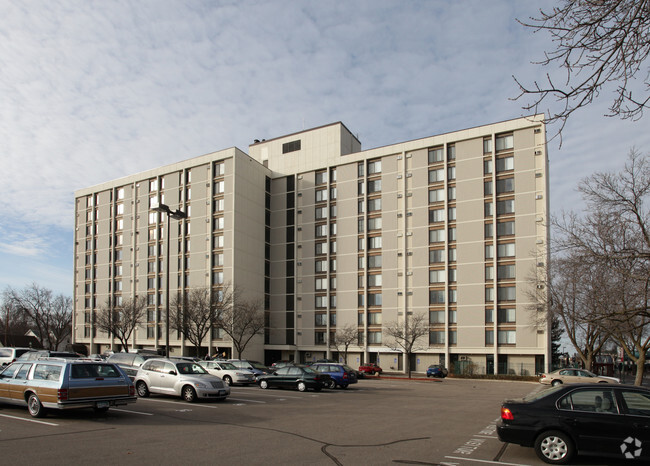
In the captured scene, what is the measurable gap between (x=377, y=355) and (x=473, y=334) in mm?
11907

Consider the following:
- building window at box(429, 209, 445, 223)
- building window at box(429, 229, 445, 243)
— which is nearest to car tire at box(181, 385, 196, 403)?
building window at box(429, 229, 445, 243)

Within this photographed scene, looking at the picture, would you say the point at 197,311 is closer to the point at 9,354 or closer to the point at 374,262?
the point at 374,262

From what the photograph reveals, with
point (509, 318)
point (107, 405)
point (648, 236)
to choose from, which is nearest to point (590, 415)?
point (107, 405)

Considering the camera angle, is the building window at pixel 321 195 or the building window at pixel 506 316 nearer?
the building window at pixel 506 316

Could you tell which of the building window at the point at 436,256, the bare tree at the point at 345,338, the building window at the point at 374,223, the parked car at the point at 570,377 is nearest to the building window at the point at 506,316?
the building window at the point at 436,256

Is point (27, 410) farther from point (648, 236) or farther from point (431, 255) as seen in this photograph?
point (431, 255)

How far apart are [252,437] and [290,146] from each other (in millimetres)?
63562

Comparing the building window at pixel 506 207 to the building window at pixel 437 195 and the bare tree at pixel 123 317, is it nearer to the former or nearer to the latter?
the building window at pixel 437 195

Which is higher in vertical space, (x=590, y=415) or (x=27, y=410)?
(x=590, y=415)

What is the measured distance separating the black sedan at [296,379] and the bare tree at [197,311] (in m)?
26.1

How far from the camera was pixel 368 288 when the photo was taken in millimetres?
63094

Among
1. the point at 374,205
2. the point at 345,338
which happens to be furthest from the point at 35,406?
the point at 374,205

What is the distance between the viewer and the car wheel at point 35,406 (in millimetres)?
13633

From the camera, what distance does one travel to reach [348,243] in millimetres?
65312
